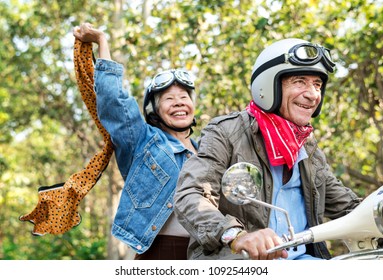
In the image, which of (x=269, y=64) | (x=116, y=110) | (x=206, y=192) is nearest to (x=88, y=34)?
(x=116, y=110)

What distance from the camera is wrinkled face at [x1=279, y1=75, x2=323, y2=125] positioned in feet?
11.8

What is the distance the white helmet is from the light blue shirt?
1.03 feet

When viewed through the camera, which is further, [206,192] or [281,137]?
[281,137]

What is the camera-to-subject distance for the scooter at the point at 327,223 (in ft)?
8.47

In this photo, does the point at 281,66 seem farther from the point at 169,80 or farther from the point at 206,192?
the point at 169,80

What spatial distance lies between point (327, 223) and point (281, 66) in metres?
1.00

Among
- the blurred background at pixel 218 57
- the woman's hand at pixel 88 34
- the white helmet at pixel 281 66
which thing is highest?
the woman's hand at pixel 88 34

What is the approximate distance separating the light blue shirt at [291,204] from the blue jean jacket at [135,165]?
3.04ft

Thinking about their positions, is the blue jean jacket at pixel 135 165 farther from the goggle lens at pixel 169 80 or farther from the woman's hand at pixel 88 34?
the goggle lens at pixel 169 80

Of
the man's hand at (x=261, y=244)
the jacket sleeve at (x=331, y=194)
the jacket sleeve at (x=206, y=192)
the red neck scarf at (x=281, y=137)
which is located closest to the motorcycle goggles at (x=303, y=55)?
the red neck scarf at (x=281, y=137)

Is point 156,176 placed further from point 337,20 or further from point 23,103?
point 23,103

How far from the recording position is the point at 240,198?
8.50 ft

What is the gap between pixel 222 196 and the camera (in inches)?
136

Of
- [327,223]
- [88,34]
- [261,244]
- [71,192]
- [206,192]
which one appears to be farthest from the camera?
[71,192]
